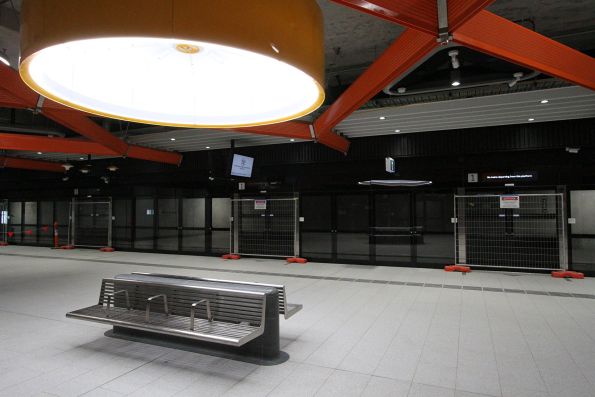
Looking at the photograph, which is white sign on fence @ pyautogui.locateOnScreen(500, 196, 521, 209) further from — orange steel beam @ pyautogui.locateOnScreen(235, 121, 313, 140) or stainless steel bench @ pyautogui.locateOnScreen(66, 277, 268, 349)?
stainless steel bench @ pyautogui.locateOnScreen(66, 277, 268, 349)

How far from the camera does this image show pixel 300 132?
760 centimetres

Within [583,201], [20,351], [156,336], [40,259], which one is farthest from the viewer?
[583,201]

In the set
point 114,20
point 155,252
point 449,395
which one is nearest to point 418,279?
point 449,395

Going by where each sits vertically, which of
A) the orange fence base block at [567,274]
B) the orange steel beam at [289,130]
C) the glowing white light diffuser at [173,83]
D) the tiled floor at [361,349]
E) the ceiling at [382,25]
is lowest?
the tiled floor at [361,349]

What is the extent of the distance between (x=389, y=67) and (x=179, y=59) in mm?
2978

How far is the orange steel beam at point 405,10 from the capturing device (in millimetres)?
2684

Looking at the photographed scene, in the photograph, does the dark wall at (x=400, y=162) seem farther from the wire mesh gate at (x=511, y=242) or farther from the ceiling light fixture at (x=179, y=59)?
the ceiling light fixture at (x=179, y=59)

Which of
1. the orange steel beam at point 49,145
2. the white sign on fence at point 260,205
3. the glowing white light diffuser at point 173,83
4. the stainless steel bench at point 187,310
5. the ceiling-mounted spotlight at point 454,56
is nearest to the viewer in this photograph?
the glowing white light diffuser at point 173,83

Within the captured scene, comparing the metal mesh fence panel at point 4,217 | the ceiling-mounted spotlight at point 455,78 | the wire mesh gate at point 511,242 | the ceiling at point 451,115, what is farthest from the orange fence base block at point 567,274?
the metal mesh fence panel at point 4,217

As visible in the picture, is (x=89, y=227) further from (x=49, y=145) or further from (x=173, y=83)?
(x=173, y=83)

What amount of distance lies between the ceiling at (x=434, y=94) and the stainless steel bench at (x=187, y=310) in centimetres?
392

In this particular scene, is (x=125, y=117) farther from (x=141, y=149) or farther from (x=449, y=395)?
(x=141, y=149)

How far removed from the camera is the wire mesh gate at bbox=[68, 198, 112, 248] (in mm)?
14842

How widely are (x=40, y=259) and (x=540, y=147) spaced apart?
14.5m
